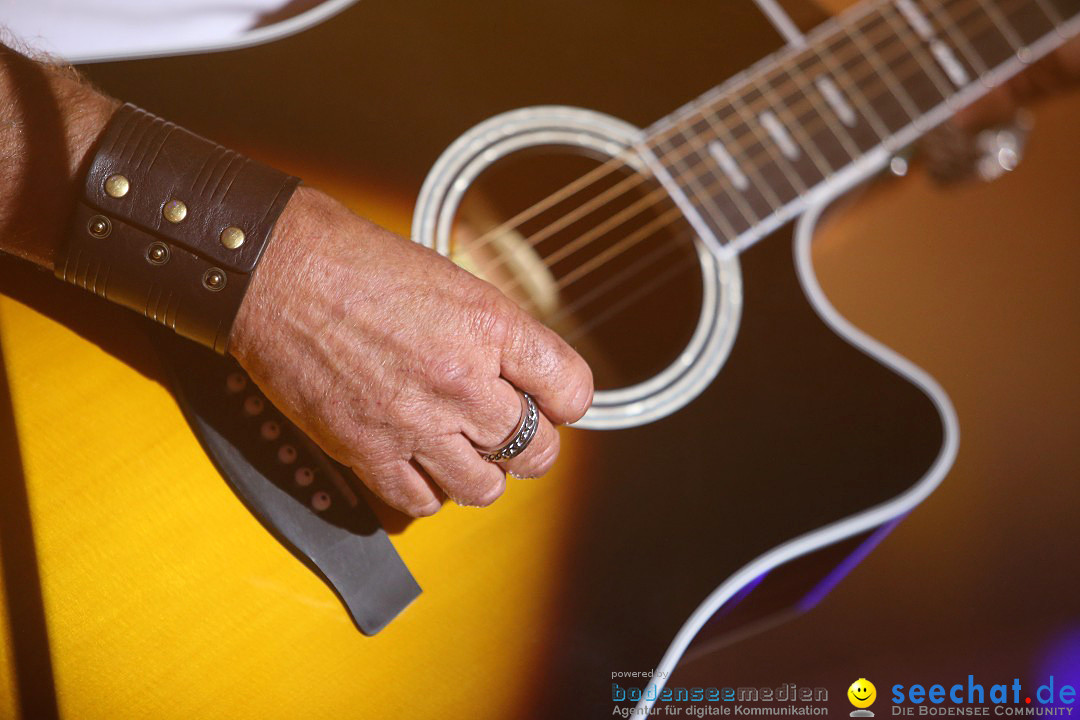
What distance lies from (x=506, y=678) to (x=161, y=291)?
0.42 metres

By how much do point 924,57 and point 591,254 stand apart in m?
0.48

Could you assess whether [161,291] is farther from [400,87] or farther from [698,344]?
[698,344]

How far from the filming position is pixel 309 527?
24.7 inches

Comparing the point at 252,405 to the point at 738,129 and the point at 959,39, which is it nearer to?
the point at 738,129

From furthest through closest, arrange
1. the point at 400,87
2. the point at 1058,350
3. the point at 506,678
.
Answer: the point at 1058,350, the point at 400,87, the point at 506,678

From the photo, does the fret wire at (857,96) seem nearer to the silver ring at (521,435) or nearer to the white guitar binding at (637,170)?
the white guitar binding at (637,170)

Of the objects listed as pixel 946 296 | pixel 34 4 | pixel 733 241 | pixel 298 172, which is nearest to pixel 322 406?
pixel 298 172

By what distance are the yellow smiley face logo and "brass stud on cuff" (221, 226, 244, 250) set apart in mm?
1016

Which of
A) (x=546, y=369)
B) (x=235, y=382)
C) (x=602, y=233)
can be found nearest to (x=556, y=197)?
(x=602, y=233)

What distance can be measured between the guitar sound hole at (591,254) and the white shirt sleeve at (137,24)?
270 millimetres

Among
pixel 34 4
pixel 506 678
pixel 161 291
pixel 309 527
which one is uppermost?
pixel 34 4

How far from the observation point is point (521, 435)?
0.62 m

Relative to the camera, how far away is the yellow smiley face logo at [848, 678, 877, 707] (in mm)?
1075

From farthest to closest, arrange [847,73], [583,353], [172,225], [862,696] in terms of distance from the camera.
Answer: [862,696], [847,73], [583,353], [172,225]
